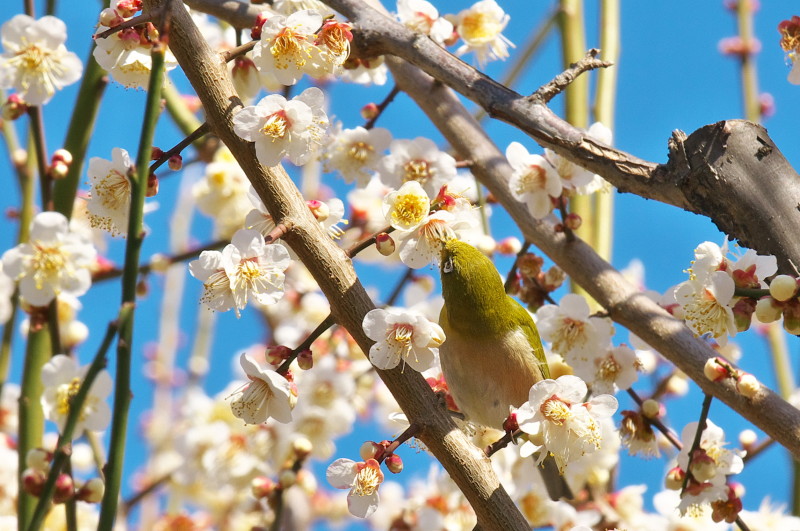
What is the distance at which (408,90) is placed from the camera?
7.93ft

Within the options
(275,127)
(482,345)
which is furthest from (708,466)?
(275,127)

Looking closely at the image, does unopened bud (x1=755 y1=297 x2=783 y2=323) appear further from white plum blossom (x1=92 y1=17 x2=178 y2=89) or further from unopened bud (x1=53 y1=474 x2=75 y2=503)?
unopened bud (x1=53 y1=474 x2=75 y2=503)

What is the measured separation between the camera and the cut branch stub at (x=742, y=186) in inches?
57.3

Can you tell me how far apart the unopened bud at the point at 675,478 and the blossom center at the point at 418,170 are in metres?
0.95

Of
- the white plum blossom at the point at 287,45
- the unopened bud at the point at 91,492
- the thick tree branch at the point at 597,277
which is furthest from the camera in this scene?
the unopened bud at the point at 91,492

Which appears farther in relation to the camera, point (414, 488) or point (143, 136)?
point (414, 488)

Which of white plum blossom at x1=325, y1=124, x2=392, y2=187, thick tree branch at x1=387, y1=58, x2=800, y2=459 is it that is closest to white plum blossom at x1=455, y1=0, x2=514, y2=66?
thick tree branch at x1=387, y1=58, x2=800, y2=459

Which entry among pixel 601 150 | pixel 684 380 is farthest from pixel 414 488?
pixel 601 150

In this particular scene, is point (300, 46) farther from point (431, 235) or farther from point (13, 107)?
point (13, 107)

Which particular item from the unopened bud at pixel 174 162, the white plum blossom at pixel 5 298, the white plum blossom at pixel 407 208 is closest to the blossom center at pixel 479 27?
the white plum blossom at pixel 407 208

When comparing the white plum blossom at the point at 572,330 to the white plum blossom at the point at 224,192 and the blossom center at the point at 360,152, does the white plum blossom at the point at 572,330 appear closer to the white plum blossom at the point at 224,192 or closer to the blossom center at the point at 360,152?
the blossom center at the point at 360,152

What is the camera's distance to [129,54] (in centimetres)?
186

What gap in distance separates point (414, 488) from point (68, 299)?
1.70 m

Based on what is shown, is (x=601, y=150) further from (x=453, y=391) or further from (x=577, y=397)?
(x=453, y=391)
